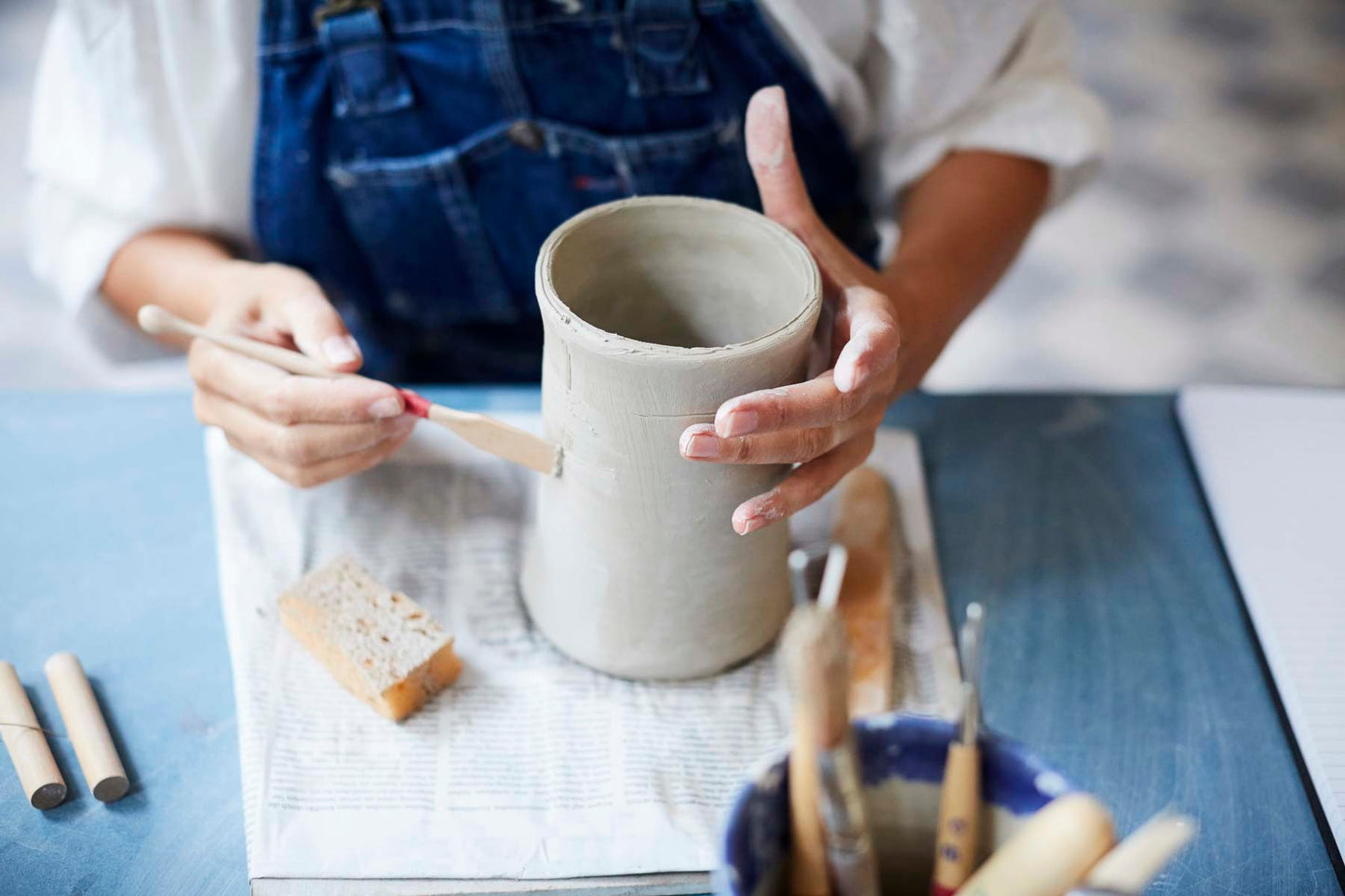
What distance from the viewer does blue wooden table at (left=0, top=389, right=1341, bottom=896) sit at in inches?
21.4

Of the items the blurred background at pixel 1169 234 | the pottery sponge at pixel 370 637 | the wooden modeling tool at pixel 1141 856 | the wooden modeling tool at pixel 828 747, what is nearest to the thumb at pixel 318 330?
the pottery sponge at pixel 370 637

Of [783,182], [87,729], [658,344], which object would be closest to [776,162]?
[783,182]

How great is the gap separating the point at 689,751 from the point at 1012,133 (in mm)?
479

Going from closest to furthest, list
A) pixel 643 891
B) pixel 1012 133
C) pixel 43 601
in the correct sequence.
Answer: pixel 643 891
pixel 43 601
pixel 1012 133

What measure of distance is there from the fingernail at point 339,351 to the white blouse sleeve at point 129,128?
0.22 m

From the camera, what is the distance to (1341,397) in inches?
30.1

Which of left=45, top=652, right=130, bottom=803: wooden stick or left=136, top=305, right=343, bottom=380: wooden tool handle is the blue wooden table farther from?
left=136, top=305, right=343, bottom=380: wooden tool handle

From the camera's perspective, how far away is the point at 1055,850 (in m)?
0.34

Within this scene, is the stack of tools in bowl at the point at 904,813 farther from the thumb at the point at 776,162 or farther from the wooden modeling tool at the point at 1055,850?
the thumb at the point at 776,162

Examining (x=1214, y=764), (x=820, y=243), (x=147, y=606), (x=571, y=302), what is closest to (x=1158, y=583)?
(x=1214, y=764)

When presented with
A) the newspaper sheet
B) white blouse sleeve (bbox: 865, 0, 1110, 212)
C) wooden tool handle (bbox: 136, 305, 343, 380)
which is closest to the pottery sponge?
the newspaper sheet

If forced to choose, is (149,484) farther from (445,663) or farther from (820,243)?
(820,243)

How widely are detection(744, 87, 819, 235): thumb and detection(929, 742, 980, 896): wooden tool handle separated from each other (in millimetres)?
311

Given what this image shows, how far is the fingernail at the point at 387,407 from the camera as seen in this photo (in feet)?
1.82
